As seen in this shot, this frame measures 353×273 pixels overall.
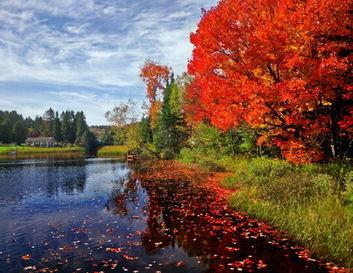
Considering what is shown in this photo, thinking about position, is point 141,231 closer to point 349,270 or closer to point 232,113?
point 349,270

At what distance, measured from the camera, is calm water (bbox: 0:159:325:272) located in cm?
1014

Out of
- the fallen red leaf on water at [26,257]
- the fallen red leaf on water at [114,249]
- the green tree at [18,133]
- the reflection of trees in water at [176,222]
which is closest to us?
the fallen red leaf on water at [26,257]

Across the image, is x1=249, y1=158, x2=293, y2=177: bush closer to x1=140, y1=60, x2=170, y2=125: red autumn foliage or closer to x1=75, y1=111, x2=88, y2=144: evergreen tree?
x1=140, y1=60, x2=170, y2=125: red autumn foliage

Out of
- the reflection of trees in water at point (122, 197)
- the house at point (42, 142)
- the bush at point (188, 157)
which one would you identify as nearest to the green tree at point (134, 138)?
the bush at point (188, 157)

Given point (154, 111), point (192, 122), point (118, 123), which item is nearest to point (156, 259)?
point (192, 122)

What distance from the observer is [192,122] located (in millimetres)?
47812

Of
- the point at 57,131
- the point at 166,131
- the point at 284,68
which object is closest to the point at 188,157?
the point at 166,131

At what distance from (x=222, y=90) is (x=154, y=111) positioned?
50903mm

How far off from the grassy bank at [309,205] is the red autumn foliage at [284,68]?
254 cm

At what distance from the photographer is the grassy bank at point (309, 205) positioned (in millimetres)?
10508

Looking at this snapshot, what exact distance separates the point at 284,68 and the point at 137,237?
11530mm

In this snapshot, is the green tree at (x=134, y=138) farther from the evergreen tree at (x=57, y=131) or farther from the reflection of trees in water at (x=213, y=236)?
the evergreen tree at (x=57, y=131)

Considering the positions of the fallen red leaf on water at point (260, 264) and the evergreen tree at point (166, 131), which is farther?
the evergreen tree at point (166, 131)

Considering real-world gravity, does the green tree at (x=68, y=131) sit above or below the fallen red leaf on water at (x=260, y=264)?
above
